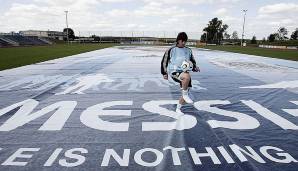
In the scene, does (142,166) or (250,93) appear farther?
(250,93)

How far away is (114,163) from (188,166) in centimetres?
79

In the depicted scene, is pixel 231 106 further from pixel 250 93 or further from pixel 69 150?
pixel 69 150

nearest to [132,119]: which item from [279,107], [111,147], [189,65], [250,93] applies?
[111,147]

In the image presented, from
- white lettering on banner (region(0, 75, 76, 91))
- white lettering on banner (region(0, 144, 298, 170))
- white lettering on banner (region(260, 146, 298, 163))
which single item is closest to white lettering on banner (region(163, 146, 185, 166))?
white lettering on banner (region(0, 144, 298, 170))

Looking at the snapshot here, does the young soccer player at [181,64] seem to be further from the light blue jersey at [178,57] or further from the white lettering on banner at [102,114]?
the white lettering on banner at [102,114]

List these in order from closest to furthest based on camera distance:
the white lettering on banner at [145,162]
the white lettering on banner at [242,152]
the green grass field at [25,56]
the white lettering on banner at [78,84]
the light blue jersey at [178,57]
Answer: the white lettering on banner at [145,162] < the white lettering on banner at [242,152] < the light blue jersey at [178,57] < the white lettering on banner at [78,84] < the green grass field at [25,56]

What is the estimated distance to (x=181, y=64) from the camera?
612 centimetres

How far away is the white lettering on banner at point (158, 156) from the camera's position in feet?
10.8

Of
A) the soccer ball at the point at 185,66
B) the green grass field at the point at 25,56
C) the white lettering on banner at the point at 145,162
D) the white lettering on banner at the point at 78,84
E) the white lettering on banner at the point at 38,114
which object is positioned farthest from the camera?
the green grass field at the point at 25,56

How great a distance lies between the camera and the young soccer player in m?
6.00

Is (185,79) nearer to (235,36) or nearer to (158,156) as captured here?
(158,156)

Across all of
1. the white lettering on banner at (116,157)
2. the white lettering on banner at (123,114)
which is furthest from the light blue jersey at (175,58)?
the white lettering on banner at (116,157)

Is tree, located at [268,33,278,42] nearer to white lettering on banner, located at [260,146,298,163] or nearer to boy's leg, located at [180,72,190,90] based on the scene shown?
boy's leg, located at [180,72,190,90]

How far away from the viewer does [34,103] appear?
6289 mm
